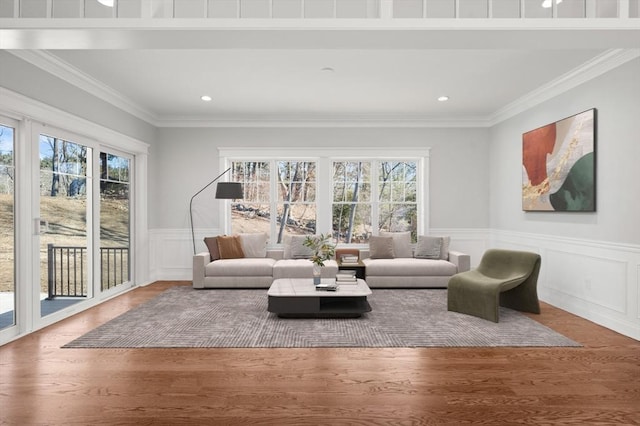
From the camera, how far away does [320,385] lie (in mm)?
2686

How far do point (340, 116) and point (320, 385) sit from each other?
4.83 metres

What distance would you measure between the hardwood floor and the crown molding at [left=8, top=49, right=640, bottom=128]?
8.97ft

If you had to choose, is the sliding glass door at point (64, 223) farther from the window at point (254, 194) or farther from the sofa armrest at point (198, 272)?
the window at point (254, 194)

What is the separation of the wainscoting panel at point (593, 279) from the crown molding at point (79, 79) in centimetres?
596

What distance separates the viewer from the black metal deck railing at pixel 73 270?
4.29m

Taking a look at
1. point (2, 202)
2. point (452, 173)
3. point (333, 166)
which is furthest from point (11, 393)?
point (452, 173)

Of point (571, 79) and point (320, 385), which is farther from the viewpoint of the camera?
point (571, 79)

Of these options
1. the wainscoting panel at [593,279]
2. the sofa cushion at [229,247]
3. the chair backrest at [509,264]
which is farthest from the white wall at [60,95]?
the wainscoting panel at [593,279]

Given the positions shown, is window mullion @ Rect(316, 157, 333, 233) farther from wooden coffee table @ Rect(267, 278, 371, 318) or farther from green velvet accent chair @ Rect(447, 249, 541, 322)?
green velvet accent chair @ Rect(447, 249, 541, 322)

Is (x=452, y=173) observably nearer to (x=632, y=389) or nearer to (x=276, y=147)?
(x=276, y=147)

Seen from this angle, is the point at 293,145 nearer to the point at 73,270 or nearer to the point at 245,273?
the point at 245,273

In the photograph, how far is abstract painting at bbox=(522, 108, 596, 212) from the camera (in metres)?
4.30

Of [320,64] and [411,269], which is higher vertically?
[320,64]

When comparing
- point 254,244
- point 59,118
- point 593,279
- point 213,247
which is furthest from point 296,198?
point 593,279
